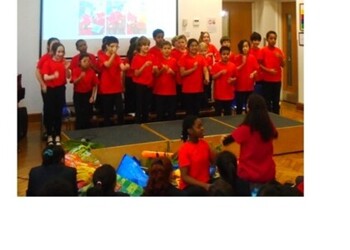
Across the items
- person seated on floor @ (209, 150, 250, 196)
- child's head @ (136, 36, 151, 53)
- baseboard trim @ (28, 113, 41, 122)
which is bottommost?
person seated on floor @ (209, 150, 250, 196)

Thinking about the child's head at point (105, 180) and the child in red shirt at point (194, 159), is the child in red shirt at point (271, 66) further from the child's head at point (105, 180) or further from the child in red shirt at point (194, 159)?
the child's head at point (105, 180)

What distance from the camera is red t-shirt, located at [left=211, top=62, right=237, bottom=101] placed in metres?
5.57

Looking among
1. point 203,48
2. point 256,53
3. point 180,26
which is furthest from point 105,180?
point 180,26

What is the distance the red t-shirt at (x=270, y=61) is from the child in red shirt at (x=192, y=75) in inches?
31.1

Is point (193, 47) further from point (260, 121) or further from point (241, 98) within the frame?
point (260, 121)

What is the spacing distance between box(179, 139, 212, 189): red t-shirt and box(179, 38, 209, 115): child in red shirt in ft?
8.18

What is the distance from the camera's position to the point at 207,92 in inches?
250

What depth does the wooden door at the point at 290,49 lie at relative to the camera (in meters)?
8.07

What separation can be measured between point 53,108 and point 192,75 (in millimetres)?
1653

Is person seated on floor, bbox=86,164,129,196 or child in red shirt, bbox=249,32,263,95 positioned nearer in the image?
person seated on floor, bbox=86,164,129,196

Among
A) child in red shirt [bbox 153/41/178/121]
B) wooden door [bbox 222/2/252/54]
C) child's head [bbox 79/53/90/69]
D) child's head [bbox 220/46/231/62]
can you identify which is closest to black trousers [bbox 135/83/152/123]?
child in red shirt [bbox 153/41/178/121]

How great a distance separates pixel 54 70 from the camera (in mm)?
4953

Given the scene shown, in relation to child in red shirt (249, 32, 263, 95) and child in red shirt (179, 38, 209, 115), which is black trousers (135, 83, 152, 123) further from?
child in red shirt (249, 32, 263, 95)
